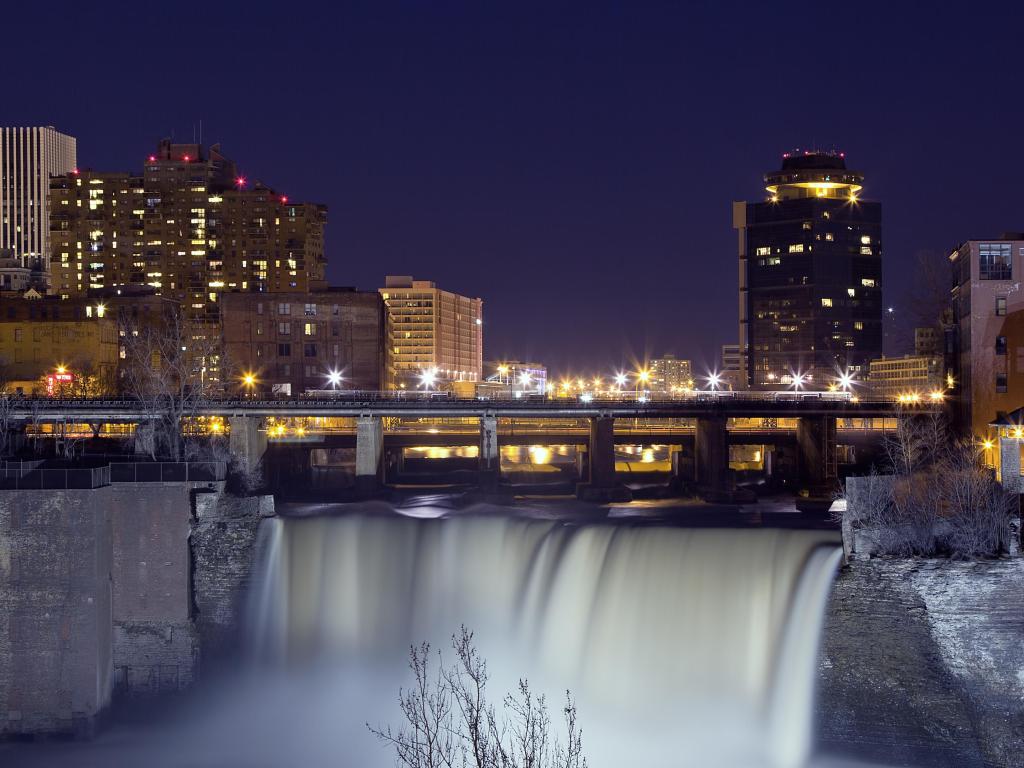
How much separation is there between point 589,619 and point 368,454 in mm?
35143

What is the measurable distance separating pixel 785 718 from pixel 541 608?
395 inches

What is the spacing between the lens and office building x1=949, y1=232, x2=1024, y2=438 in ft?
188

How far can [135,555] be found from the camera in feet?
147

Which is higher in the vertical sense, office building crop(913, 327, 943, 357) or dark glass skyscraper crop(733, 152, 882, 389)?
dark glass skyscraper crop(733, 152, 882, 389)

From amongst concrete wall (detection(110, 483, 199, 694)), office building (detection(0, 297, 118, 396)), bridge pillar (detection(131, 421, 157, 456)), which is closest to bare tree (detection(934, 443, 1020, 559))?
concrete wall (detection(110, 483, 199, 694))

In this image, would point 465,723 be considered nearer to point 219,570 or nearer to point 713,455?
point 219,570

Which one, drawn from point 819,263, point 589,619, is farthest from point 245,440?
point 819,263

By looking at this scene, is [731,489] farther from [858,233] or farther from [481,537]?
[858,233]

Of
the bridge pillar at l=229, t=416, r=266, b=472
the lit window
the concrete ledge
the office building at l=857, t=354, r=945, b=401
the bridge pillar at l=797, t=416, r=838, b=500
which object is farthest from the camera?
the office building at l=857, t=354, r=945, b=401

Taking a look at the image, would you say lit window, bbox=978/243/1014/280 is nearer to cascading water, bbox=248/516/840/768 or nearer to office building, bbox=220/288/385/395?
cascading water, bbox=248/516/840/768

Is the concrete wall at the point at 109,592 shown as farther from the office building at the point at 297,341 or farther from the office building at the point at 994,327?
the office building at the point at 297,341

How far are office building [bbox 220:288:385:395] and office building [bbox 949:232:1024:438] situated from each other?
61.9m

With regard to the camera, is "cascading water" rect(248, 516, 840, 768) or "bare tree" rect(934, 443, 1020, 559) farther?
"bare tree" rect(934, 443, 1020, 559)

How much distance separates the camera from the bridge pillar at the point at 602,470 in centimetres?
7038
